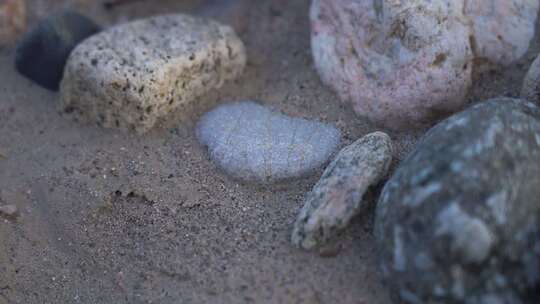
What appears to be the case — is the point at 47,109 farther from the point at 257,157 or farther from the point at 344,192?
the point at 344,192

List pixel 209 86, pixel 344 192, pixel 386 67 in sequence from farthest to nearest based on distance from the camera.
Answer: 1. pixel 209 86
2. pixel 386 67
3. pixel 344 192

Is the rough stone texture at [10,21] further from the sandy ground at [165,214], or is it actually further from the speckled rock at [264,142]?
the speckled rock at [264,142]

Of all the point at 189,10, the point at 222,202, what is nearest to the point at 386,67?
the point at 222,202

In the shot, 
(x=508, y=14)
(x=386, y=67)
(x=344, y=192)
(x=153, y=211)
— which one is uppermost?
(x=508, y=14)

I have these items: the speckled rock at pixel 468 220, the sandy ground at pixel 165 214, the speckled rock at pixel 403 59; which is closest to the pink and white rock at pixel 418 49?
the speckled rock at pixel 403 59

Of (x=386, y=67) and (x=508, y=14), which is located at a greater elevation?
(x=508, y=14)

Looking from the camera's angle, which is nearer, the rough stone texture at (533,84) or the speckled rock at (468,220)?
the speckled rock at (468,220)

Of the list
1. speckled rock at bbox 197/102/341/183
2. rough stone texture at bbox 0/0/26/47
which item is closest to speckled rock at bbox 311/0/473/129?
speckled rock at bbox 197/102/341/183
